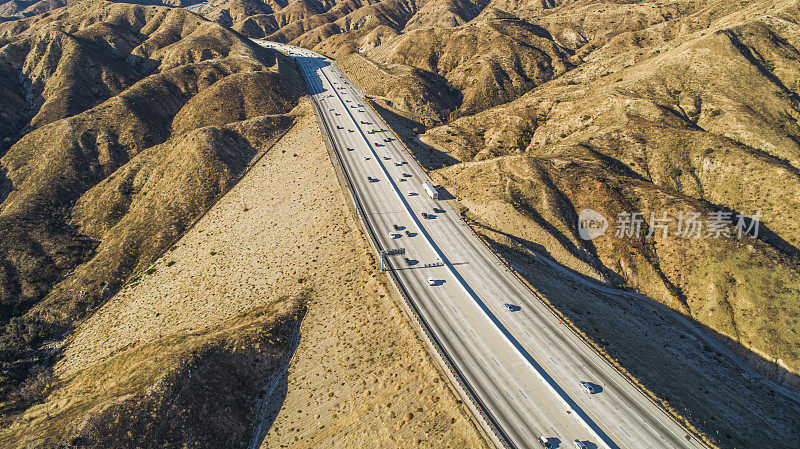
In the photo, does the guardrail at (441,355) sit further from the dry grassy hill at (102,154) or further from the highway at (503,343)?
the dry grassy hill at (102,154)

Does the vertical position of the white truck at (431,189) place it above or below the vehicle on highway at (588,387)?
above

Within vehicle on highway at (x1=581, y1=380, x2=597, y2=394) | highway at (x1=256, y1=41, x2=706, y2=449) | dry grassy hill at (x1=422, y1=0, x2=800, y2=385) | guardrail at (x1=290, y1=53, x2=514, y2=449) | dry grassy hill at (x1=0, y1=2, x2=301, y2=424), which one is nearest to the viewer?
guardrail at (x1=290, y1=53, x2=514, y2=449)

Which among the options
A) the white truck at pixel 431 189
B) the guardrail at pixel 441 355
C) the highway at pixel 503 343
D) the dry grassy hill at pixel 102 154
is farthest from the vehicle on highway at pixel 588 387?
the dry grassy hill at pixel 102 154

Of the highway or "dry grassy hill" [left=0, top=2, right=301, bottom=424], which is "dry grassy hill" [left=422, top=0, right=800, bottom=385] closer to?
the highway

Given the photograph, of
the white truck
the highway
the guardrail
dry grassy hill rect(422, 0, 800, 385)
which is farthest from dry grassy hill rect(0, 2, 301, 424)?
dry grassy hill rect(422, 0, 800, 385)

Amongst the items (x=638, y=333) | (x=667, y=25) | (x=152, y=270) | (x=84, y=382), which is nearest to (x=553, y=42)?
(x=667, y=25)

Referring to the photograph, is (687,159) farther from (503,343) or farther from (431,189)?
(503,343)
